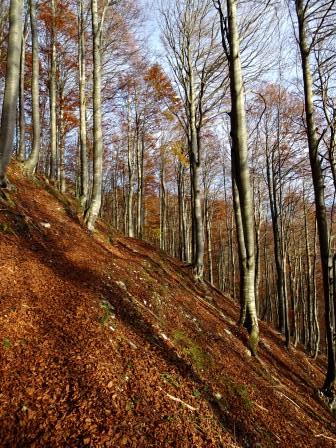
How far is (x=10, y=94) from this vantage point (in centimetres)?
531

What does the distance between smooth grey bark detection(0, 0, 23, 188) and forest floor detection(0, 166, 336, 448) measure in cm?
83

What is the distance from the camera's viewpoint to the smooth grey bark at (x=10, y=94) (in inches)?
208

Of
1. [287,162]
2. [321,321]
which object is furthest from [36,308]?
[321,321]

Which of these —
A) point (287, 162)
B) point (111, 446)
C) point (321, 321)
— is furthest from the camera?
point (321, 321)

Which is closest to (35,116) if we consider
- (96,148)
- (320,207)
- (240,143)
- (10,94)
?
(96,148)

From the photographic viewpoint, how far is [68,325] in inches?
134

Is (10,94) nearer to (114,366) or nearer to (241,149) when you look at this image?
(241,149)

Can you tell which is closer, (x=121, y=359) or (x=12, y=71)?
(x=121, y=359)

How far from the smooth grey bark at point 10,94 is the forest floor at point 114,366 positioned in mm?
831

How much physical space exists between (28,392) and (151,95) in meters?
16.5

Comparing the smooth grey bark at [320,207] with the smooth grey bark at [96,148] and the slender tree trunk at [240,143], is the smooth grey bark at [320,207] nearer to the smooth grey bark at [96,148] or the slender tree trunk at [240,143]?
the slender tree trunk at [240,143]

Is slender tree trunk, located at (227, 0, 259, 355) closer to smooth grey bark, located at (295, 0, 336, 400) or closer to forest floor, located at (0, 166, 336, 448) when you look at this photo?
forest floor, located at (0, 166, 336, 448)

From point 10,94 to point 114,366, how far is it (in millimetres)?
4771

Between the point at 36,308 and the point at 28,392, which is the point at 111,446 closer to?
the point at 28,392
